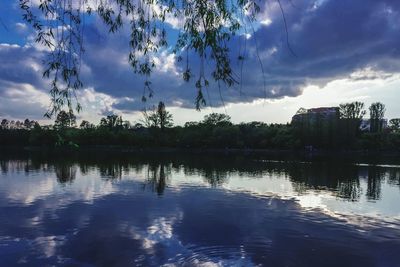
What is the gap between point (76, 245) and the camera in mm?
20578

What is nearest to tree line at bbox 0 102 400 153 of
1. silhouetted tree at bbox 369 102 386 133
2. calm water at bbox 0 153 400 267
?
silhouetted tree at bbox 369 102 386 133

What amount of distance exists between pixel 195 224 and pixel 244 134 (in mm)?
141993

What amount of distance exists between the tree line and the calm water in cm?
10053

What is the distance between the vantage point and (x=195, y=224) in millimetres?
25984

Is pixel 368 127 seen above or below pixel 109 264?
above

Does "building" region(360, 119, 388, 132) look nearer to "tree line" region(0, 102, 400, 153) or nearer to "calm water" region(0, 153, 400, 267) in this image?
"tree line" region(0, 102, 400, 153)

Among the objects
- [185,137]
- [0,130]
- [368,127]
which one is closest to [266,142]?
[185,137]

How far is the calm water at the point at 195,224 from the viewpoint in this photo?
63.7 ft

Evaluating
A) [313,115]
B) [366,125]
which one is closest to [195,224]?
[313,115]

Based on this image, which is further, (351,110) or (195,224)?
(351,110)

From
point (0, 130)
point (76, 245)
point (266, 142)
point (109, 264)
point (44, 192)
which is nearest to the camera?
point (109, 264)

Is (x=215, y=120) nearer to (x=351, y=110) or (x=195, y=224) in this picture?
(x=351, y=110)

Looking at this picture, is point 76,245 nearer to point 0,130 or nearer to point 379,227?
point 379,227

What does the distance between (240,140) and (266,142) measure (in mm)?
10889
